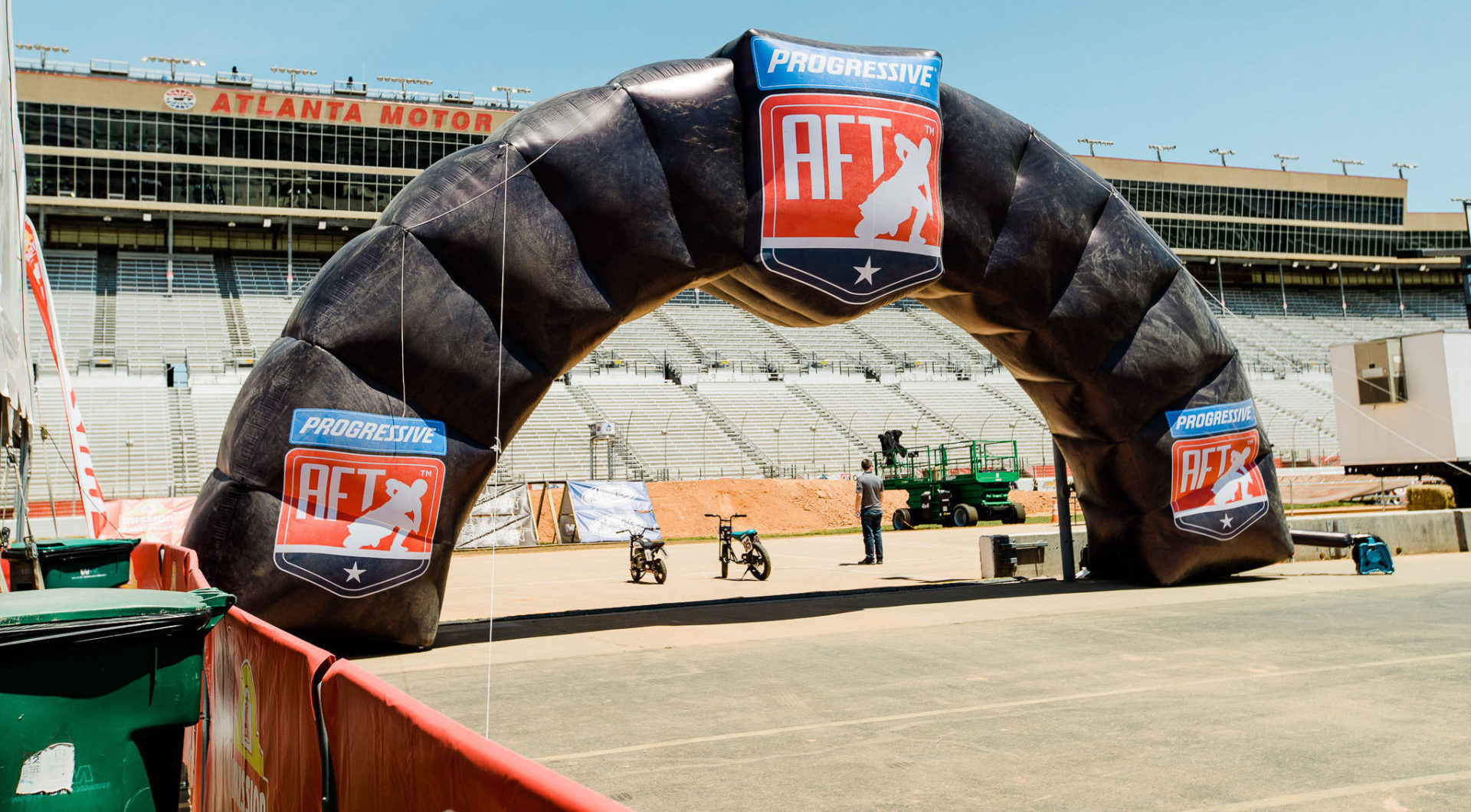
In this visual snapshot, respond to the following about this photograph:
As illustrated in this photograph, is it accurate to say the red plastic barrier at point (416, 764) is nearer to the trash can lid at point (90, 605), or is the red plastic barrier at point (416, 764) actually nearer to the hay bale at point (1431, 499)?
the trash can lid at point (90, 605)

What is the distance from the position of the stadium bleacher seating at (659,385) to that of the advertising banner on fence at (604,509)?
6.74 metres

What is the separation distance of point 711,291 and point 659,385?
35.0 m

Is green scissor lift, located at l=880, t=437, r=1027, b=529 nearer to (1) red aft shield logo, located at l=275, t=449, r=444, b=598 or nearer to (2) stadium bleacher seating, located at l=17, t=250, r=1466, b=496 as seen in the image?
(2) stadium bleacher seating, located at l=17, t=250, r=1466, b=496

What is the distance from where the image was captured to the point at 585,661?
317 inches

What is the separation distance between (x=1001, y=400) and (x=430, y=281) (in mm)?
43855

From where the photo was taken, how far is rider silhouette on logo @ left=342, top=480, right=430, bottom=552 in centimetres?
838

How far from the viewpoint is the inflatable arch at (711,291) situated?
328 inches

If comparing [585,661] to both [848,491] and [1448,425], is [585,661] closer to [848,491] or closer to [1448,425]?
[1448,425]

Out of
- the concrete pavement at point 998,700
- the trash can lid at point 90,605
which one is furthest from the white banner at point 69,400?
the trash can lid at point 90,605

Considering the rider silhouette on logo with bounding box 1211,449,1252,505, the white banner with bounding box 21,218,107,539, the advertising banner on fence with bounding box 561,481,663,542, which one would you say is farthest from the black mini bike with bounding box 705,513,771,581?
the advertising banner on fence with bounding box 561,481,663,542

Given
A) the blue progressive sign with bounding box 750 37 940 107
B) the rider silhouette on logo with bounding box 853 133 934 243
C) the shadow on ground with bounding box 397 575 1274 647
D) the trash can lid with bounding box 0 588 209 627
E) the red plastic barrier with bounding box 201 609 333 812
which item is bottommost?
the shadow on ground with bounding box 397 575 1274 647

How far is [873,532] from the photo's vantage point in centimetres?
1708

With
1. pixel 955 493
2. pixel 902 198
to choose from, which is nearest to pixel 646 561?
pixel 902 198

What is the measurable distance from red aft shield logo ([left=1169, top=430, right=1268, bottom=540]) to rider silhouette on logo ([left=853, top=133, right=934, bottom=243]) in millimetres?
4136
